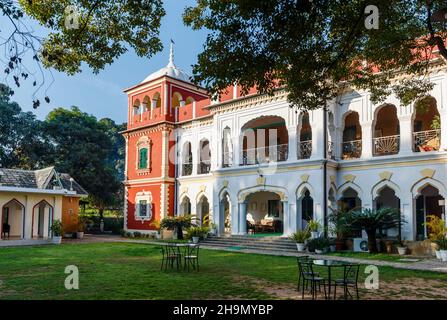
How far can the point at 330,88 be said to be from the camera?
9.88 m

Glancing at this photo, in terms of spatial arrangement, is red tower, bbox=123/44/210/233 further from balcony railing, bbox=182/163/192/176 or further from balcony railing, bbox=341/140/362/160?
balcony railing, bbox=341/140/362/160

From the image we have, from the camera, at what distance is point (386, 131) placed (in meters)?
18.1

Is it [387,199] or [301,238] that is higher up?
[387,199]

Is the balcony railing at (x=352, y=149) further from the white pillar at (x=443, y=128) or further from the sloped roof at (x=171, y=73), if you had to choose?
the sloped roof at (x=171, y=73)

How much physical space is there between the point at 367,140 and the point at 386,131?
206 centimetres

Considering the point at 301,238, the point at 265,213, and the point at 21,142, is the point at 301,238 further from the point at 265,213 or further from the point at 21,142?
the point at 21,142

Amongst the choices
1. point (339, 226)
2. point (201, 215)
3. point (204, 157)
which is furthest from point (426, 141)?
point (201, 215)

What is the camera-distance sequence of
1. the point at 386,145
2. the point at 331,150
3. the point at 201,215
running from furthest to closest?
the point at 201,215 → the point at 331,150 → the point at 386,145

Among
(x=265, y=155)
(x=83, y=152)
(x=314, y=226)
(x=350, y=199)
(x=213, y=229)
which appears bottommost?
(x=213, y=229)

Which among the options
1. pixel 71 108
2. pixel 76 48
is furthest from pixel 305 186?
pixel 71 108

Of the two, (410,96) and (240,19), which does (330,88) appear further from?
(240,19)

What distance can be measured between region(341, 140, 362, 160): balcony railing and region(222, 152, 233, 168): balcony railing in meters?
5.80

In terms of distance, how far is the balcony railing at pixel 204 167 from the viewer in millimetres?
23384

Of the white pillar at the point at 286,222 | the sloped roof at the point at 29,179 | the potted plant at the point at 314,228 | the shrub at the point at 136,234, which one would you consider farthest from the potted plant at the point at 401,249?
the sloped roof at the point at 29,179
